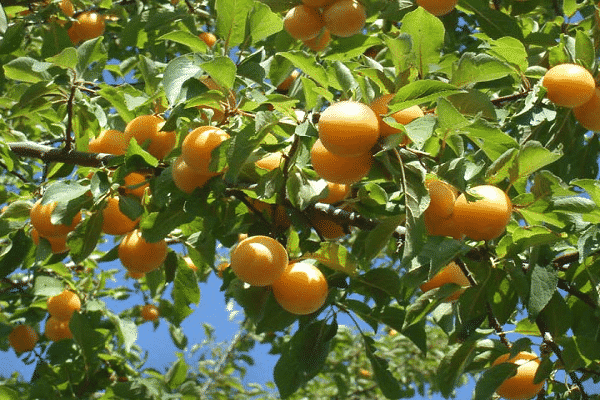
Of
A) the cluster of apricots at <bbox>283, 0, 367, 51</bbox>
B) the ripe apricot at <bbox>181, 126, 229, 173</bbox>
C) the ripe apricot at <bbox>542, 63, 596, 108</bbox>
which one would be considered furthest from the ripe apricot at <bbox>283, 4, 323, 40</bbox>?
the ripe apricot at <bbox>542, 63, 596, 108</bbox>

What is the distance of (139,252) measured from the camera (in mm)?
1973

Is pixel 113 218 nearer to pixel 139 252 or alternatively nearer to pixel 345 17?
pixel 139 252

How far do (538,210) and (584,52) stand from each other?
23.9 inches

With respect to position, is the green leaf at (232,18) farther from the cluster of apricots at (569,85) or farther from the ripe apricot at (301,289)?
the cluster of apricots at (569,85)

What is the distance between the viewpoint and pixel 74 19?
3.15 meters

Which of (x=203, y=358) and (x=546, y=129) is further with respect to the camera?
(x=203, y=358)

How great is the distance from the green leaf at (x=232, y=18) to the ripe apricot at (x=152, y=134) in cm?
33

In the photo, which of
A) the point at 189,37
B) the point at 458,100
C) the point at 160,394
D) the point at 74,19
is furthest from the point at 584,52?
the point at 74,19

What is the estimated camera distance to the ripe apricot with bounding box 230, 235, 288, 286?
1.54 m

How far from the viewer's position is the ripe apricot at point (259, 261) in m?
1.54

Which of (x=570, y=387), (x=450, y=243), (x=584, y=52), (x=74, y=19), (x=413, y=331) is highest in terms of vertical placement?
(x=74, y=19)

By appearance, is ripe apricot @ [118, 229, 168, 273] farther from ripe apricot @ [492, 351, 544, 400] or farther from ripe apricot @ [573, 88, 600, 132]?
ripe apricot @ [573, 88, 600, 132]

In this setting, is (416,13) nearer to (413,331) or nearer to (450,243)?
(450,243)

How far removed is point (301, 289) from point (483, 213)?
1.62 feet
